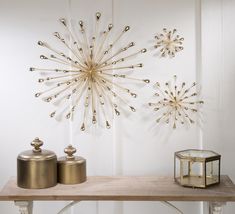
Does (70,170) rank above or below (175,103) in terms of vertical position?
below

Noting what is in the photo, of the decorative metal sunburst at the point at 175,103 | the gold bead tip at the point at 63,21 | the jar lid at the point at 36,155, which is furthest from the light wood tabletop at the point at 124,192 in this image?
the gold bead tip at the point at 63,21

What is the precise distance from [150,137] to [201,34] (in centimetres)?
77

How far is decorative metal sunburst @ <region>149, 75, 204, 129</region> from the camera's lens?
251cm

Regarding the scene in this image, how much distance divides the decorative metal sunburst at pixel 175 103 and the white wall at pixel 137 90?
2.2 inches

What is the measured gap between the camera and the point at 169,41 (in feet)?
8.18

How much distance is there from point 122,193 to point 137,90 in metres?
0.75

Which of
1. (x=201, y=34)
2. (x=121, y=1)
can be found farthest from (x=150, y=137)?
(x=121, y=1)

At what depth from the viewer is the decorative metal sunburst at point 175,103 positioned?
98.7 inches

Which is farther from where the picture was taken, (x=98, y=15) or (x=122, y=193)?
(x=98, y=15)

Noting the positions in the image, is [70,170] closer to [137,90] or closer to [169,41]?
[137,90]

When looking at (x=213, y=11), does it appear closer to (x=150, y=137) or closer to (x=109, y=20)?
(x=109, y=20)

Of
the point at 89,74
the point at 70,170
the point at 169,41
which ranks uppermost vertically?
the point at 169,41

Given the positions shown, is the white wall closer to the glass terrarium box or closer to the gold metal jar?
the glass terrarium box

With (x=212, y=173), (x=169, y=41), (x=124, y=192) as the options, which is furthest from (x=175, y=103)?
(x=124, y=192)
